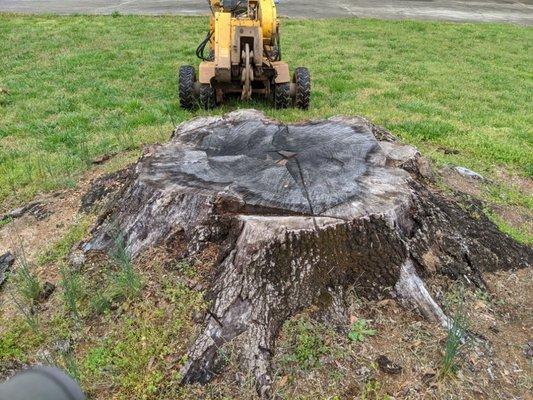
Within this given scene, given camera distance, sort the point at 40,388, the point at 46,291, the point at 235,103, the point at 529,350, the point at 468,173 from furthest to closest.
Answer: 1. the point at 235,103
2. the point at 468,173
3. the point at 46,291
4. the point at 529,350
5. the point at 40,388

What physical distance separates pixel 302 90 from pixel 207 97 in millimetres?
1319

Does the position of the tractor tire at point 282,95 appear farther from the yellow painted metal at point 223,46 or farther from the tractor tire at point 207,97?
the tractor tire at point 207,97

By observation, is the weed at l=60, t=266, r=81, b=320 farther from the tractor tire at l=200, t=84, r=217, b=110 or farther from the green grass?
the tractor tire at l=200, t=84, r=217, b=110

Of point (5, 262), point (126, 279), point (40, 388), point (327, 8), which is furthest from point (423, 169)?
point (327, 8)

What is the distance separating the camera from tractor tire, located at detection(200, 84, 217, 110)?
7523mm

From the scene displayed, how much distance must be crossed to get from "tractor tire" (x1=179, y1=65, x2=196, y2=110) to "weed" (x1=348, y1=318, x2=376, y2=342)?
537cm

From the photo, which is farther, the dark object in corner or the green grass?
the green grass

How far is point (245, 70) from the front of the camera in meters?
7.36

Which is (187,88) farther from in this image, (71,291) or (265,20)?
(71,291)

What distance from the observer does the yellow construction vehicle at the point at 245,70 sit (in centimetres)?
738

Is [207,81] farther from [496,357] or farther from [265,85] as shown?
[496,357]

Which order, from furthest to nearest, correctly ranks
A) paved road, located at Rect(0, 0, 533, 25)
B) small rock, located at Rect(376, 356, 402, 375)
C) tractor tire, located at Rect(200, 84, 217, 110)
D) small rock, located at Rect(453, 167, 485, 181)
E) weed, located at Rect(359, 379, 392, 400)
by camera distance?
paved road, located at Rect(0, 0, 533, 25)
tractor tire, located at Rect(200, 84, 217, 110)
small rock, located at Rect(453, 167, 485, 181)
small rock, located at Rect(376, 356, 402, 375)
weed, located at Rect(359, 379, 392, 400)

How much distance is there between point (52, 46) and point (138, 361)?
433 inches

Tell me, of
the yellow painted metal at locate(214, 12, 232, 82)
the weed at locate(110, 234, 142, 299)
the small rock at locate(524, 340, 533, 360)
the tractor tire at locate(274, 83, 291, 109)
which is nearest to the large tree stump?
the weed at locate(110, 234, 142, 299)
